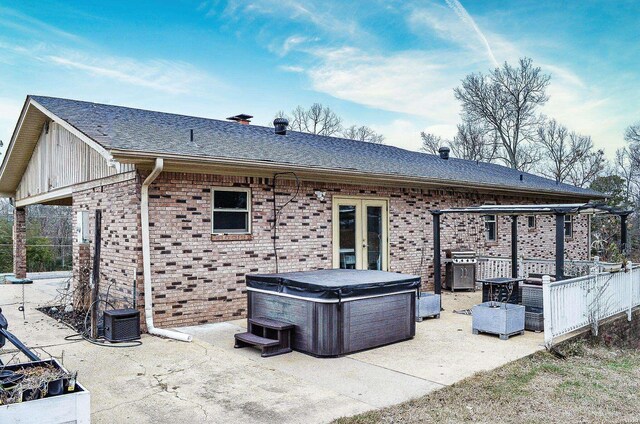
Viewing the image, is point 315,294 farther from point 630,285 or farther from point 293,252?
point 630,285

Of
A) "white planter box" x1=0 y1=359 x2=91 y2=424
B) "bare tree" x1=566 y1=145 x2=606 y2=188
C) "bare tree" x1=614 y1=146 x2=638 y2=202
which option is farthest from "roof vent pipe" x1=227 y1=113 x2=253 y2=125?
"bare tree" x1=614 y1=146 x2=638 y2=202

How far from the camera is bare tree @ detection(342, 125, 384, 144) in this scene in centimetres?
3297

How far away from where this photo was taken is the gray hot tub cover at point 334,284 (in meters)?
5.86

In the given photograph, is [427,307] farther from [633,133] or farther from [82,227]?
[633,133]

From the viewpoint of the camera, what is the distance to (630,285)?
28.6 ft

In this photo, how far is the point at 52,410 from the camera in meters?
3.03

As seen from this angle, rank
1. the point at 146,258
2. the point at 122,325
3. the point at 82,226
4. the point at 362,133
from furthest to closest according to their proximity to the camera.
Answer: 1. the point at 362,133
2. the point at 82,226
3. the point at 146,258
4. the point at 122,325

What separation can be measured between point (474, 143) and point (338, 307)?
27.3 meters

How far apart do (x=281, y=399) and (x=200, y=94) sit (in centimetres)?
1609

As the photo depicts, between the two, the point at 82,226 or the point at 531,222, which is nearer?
the point at 82,226

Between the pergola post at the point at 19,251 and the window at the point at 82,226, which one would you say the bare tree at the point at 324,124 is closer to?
the pergola post at the point at 19,251

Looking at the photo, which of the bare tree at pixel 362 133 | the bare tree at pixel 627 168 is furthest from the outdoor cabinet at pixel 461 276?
the bare tree at pixel 362 133

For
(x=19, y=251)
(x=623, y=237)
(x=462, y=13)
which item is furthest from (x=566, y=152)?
(x=19, y=251)

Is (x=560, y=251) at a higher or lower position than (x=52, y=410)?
higher
